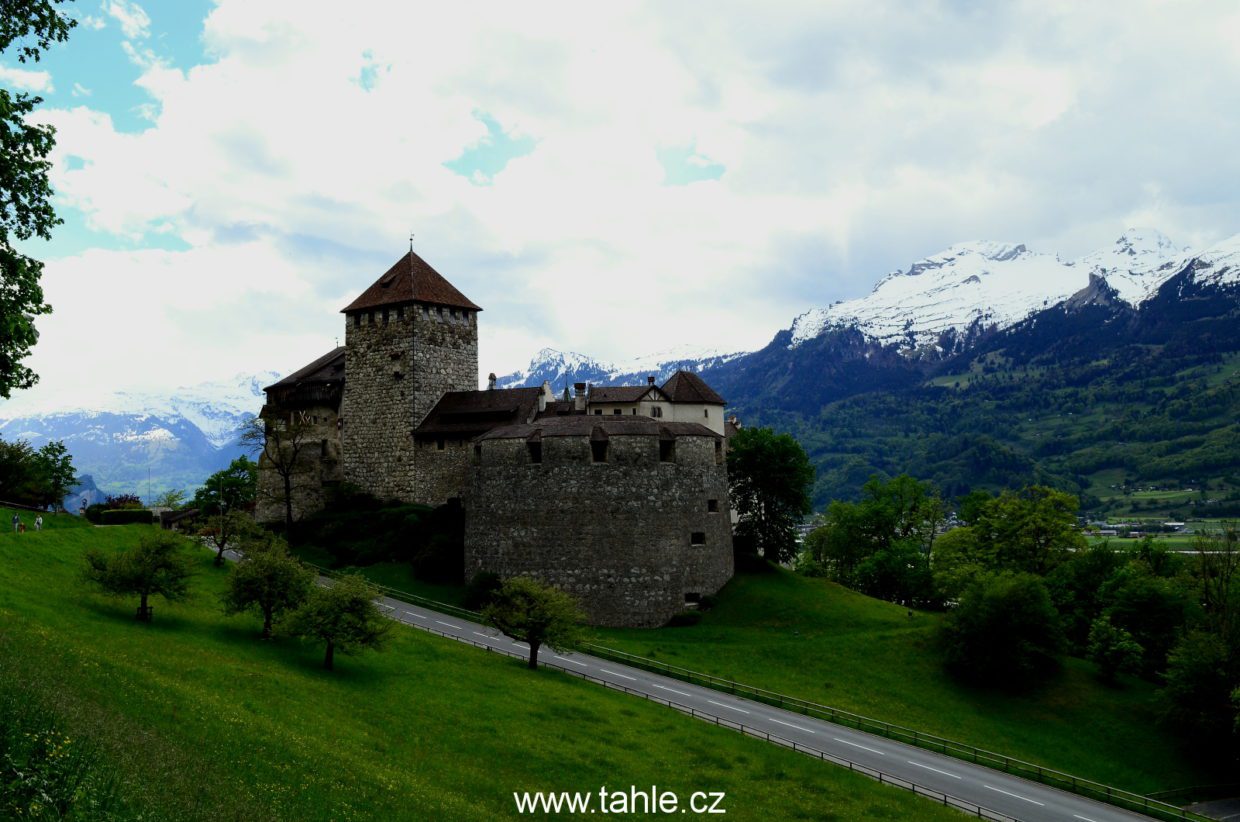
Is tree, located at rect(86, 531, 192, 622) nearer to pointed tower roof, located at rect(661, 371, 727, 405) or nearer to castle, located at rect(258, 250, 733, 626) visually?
castle, located at rect(258, 250, 733, 626)

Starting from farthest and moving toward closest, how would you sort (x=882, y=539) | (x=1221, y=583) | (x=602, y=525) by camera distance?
(x=882, y=539)
(x=1221, y=583)
(x=602, y=525)

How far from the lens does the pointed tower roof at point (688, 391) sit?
86562mm

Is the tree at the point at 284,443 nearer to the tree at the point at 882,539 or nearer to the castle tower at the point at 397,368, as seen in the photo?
the castle tower at the point at 397,368

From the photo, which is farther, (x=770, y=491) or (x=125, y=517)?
(x=770, y=491)

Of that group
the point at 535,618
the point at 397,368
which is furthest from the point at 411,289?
the point at 535,618

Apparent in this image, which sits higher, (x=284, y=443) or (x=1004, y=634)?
(x=284, y=443)

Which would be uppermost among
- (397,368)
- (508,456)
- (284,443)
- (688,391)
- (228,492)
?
(397,368)

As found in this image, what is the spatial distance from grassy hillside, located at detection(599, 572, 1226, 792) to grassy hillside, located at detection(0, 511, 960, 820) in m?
13.4

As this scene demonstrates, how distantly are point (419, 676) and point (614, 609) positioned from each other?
23.3 metres

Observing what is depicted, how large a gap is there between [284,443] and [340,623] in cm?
4300

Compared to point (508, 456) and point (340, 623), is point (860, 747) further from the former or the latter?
point (508, 456)

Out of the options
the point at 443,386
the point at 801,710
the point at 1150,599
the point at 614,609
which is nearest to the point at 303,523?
the point at 443,386

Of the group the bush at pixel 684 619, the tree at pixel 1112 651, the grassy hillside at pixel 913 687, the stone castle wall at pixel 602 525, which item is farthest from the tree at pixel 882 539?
the bush at pixel 684 619

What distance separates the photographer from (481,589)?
2613 inches
